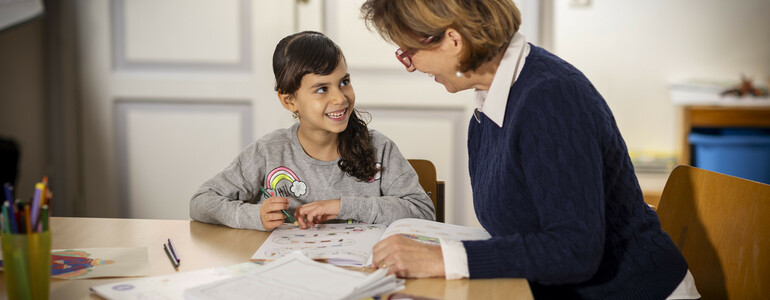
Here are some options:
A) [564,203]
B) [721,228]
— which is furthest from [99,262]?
[721,228]

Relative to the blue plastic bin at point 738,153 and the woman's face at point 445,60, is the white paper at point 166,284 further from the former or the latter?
the blue plastic bin at point 738,153

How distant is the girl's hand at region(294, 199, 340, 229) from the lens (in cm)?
124

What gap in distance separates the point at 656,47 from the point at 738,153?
71 cm

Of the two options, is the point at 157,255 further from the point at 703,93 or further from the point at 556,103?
the point at 703,93

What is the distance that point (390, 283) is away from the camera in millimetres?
890

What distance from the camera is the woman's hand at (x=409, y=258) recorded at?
93cm

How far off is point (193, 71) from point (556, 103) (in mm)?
2266

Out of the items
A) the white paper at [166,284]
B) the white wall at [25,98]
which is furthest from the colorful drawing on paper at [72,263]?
the white wall at [25,98]

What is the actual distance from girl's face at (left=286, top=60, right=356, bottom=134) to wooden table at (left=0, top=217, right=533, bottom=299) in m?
0.35

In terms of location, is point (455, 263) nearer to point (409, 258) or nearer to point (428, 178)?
point (409, 258)

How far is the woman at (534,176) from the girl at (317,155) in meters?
0.30

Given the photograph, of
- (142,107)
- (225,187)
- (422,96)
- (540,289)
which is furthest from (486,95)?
(142,107)

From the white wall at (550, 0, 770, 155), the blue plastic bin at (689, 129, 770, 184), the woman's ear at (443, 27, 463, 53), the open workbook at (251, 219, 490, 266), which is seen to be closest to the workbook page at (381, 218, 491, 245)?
the open workbook at (251, 219, 490, 266)

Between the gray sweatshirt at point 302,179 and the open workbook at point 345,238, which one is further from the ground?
the gray sweatshirt at point 302,179
